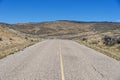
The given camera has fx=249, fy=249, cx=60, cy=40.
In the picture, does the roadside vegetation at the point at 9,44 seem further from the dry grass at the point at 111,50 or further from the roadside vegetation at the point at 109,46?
the roadside vegetation at the point at 109,46

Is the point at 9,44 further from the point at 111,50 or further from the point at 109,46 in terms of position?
the point at 111,50

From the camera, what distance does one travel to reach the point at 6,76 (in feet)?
32.4

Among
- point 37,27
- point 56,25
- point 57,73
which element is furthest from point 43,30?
point 57,73

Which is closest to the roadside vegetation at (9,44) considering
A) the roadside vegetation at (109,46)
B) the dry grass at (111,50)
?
the dry grass at (111,50)

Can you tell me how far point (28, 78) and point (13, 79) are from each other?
1.94ft

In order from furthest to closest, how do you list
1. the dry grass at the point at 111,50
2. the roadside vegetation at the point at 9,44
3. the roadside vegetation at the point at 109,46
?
the roadside vegetation at the point at 9,44 < the roadside vegetation at the point at 109,46 < the dry grass at the point at 111,50

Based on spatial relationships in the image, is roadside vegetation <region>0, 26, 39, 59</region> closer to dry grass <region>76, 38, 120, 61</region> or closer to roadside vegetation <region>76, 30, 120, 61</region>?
dry grass <region>76, 38, 120, 61</region>

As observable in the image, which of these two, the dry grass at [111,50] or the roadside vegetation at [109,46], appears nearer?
the dry grass at [111,50]

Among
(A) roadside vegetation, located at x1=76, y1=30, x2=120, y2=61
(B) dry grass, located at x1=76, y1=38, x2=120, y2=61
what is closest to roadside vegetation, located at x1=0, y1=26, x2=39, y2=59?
(B) dry grass, located at x1=76, y1=38, x2=120, y2=61

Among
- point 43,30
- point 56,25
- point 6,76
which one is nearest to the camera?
point 6,76

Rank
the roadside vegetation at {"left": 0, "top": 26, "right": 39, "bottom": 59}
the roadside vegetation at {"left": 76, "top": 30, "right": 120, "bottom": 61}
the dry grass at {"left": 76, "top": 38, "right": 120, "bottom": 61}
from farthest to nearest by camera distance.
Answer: the roadside vegetation at {"left": 0, "top": 26, "right": 39, "bottom": 59} < the roadside vegetation at {"left": 76, "top": 30, "right": 120, "bottom": 61} < the dry grass at {"left": 76, "top": 38, "right": 120, "bottom": 61}

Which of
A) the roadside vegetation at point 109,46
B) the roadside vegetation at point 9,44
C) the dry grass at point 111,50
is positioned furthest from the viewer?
the roadside vegetation at point 9,44

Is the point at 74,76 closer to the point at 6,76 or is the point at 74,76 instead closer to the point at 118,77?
the point at 118,77

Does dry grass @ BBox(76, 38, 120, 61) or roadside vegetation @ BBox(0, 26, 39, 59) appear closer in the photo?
dry grass @ BBox(76, 38, 120, 61)
